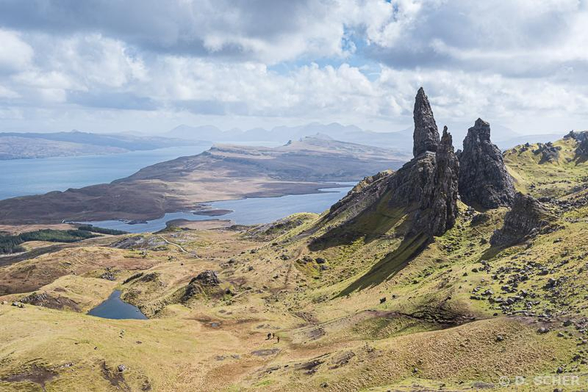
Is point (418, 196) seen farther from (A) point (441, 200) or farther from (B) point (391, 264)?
(B) point (391, 264)

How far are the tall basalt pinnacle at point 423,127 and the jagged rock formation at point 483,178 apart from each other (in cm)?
1385

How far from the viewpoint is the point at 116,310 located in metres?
135

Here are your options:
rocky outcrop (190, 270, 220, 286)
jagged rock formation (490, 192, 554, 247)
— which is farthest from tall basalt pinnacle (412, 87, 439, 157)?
rocky outcrop (190, 270, 220, 286)

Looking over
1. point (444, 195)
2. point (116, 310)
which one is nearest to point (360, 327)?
point (444, 195)

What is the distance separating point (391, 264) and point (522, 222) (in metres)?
33.7

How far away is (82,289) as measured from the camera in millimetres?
149250

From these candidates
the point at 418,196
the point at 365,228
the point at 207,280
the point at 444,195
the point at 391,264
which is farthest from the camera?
the point at 365,228

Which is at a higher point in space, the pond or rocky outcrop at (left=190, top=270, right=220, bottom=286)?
rocky outcrop at (left=190, top=270, right=220, bottom=286)

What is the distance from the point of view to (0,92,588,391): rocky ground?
5269cm

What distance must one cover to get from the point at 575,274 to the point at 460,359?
885 inches

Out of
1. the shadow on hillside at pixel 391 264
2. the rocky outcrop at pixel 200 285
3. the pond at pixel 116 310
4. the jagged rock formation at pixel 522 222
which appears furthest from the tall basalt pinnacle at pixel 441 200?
the pond at pixel 116 310

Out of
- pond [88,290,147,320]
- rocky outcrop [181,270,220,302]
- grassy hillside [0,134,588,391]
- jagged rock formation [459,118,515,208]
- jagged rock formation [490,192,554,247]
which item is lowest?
pond [88,290,147,320]

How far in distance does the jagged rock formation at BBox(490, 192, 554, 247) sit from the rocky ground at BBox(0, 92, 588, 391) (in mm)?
286

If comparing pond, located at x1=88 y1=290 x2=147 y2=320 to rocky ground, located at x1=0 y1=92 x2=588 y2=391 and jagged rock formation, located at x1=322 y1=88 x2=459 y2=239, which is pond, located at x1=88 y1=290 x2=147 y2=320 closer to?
rocky ground, located at x1=0 y1=92 x2=588 y2=391
